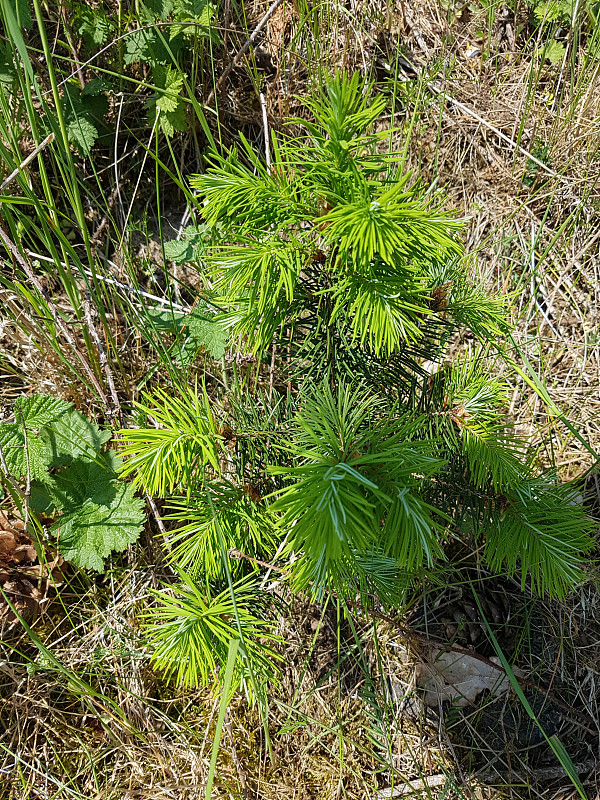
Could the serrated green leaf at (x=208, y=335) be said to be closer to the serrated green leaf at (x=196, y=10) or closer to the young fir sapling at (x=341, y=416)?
the young fir sapling at (x=341, y=416)

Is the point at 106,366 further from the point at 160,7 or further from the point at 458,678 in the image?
the point at 458,678

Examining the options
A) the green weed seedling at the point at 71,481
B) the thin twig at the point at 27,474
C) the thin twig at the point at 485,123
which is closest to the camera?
the thin twig at the point at 27,474

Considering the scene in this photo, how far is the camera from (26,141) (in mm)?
1704

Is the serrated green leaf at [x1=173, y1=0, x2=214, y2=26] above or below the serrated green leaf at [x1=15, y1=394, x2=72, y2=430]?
above

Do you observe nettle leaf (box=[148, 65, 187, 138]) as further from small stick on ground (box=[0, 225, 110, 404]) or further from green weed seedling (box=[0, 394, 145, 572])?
green weed seedling (box=[0, 394, 145, 572])

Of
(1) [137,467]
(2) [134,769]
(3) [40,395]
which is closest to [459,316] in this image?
(1) [137,467]

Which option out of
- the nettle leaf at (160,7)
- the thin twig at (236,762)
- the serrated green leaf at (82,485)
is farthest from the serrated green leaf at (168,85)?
the thin twig at (236,762)

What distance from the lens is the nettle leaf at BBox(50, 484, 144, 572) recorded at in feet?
4.67

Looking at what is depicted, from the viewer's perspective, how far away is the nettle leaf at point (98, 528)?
Result: 1.42 m

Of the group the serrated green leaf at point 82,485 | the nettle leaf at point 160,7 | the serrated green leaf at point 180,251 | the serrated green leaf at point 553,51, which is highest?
the nettle leaf at point 160,7

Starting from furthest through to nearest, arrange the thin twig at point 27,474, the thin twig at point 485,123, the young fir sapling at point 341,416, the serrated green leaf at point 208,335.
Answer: the thin twig at point 485,123 < the serrated green leaf at point 208,335 < the thin twig at point 27,474 < the young fir sapling at point 341,416

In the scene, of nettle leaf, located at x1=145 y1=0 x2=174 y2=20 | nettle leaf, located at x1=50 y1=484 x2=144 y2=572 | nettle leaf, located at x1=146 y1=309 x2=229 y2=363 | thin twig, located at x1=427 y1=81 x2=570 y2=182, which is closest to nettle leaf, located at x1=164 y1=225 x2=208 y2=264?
nettle leaf, located at x1=146 y1=309 x2=229 y2=363

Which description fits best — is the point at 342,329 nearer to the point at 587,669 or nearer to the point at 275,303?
the point at 275,303

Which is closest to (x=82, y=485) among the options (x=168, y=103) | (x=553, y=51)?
(x=168, y=103)
